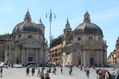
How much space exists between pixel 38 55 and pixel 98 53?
21499 mm

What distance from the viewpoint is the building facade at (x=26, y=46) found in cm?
8506

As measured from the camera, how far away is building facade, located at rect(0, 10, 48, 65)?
8506 cm

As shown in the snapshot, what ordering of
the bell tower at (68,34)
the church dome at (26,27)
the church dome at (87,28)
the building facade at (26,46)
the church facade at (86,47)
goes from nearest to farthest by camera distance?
the building facade at (26,46)
the church dome at (26,27)
the church facade at (86,47)
the church dome at (87,28)
the bell tower at (68,34)

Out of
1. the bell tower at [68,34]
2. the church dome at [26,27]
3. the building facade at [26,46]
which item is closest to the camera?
the building facade at [26,46]

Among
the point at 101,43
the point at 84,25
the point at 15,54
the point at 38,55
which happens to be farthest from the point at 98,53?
the point at 15,54

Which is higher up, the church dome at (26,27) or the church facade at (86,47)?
the church dome at (26,27)

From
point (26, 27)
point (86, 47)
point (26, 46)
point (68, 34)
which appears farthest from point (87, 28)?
point (26, 46)

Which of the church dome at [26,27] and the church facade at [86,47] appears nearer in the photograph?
the church dome at [26,27]

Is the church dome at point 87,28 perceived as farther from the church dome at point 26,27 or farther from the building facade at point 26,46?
the church dome at point 26,27

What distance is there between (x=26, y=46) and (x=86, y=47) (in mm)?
21325

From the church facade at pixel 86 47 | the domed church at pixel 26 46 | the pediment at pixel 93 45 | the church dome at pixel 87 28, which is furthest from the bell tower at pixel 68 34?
the domed church at pixel 26 46

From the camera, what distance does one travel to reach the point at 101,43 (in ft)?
303

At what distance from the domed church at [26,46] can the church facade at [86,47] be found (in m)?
11.1

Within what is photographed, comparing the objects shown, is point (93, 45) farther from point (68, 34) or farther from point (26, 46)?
point (26, 46)
